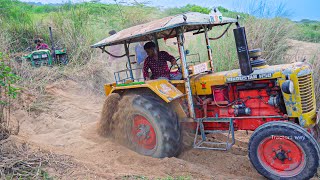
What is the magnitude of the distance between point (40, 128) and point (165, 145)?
131 inches

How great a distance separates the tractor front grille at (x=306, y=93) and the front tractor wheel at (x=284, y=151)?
1.50ft

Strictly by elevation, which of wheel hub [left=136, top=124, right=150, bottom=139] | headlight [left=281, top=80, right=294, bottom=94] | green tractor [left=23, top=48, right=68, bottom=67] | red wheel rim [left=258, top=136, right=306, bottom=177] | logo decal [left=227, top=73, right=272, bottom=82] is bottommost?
red wheel rim [left=258, top=136, right=306, bottom=177]

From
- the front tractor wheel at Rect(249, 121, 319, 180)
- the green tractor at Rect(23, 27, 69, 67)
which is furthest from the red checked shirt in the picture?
the green tractor at Rect(23, 27, 69, 67)

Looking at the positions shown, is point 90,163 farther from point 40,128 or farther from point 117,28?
point 117,28

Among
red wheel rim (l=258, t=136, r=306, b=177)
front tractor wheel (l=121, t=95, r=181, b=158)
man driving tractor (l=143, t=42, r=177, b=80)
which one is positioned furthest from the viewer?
man driving tractor (l=143, t=42, r=177, b=80)

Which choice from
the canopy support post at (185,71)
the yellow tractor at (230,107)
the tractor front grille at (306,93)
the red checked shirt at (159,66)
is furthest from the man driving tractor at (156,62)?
the tractor front grille at (306,93)

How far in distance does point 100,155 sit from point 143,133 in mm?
779

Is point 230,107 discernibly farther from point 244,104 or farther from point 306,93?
point 306,93

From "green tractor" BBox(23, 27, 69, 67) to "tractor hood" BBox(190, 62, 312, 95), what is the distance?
6398 millimetres

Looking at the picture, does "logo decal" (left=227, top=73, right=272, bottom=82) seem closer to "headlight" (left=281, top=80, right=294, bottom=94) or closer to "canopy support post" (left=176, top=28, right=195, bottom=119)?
"headlight" (left=281, top=80, right=294, bottom=94)

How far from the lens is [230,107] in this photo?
4.49m


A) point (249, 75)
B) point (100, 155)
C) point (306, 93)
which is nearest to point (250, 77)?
point (249, 75)

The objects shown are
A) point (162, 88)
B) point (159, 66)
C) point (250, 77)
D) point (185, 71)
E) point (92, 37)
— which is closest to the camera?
point (250, 77)

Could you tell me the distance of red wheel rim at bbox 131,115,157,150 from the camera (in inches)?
188
